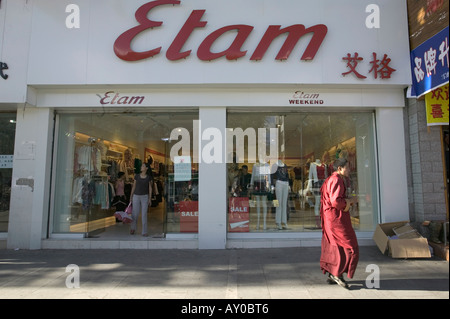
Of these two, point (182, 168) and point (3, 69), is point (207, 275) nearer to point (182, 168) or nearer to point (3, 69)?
point (182, 168)

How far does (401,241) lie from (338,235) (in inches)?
85.8

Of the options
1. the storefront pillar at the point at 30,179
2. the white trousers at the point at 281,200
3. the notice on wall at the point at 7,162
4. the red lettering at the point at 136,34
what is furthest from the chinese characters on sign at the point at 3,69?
the white trousers at the point at 281,200

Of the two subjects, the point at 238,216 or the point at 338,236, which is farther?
the point at 238,216

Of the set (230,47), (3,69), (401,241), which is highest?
(230,47)

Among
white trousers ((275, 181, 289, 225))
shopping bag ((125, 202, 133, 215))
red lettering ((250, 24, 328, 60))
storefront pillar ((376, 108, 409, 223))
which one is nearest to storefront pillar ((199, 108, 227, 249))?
white trousers ((275, 181, 289, 225))

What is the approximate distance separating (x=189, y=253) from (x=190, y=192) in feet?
4.94

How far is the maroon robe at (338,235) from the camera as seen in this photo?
13.5 ft

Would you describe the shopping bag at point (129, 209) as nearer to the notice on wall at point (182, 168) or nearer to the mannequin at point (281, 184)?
the notice on wall at point (182, 168)

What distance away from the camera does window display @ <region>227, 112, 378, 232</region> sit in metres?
7.15

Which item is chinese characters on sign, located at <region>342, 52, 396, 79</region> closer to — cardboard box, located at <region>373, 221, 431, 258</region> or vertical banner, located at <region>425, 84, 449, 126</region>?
vertical banner, located at <region>425, 84, 449, 126</region>

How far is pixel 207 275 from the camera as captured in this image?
4.75 meters

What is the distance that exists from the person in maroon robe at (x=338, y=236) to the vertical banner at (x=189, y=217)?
3411mm

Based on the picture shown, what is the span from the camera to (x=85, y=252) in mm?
6352

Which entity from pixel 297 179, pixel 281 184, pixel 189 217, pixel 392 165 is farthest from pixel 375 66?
pixel 189 217
